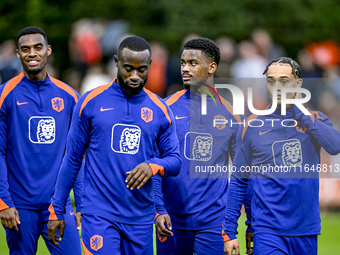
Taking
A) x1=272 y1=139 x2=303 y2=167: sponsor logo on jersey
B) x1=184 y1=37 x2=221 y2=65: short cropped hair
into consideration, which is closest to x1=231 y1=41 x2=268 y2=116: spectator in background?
x1=184 y1=37 x2=221 y2=65: short cropped hair

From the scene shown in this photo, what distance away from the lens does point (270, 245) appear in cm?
663

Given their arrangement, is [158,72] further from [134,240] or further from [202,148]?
[134,240]

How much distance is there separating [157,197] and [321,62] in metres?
12.5

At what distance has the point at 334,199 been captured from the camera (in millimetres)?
15156

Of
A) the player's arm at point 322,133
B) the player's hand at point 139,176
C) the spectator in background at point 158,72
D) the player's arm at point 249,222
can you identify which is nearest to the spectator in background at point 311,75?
the spectator in background at point 158,72

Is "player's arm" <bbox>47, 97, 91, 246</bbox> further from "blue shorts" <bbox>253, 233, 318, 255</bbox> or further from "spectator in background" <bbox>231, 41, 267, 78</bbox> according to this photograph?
"spectator in background" <bbox>231, 41, 267, 78</bbox>

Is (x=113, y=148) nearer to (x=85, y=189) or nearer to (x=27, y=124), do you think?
(x=85, y=189)

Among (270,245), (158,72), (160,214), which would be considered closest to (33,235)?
(160,214)

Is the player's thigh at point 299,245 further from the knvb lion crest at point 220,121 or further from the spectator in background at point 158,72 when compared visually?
the spectator in background at point 158,72

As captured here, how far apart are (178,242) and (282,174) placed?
136 cm

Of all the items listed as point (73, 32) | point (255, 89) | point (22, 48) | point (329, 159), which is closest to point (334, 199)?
point (329, 159)

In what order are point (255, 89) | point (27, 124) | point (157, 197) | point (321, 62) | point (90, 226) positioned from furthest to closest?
point (321, 62), point (255, 89), point (27, 124), point (157, 197), point (90, 226)

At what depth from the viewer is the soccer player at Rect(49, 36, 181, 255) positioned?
6379 mm

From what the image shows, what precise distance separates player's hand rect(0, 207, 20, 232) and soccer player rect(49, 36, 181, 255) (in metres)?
0.74
